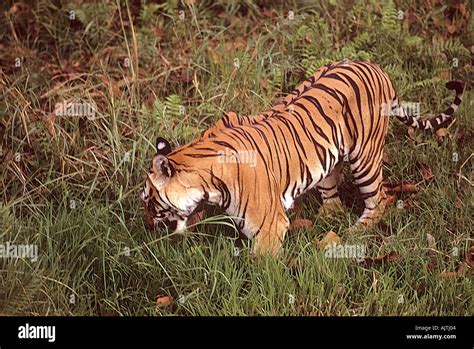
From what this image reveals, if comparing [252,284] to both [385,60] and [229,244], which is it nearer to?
[229,244]

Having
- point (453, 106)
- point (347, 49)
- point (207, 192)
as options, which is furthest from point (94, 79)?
point (453, 106)

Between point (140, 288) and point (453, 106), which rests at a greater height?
point (453, 106)

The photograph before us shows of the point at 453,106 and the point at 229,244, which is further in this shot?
the point at 453,106

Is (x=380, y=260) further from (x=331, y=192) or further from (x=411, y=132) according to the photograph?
(x=411, y=132)

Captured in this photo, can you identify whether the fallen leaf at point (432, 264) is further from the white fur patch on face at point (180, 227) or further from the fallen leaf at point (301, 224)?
the white fur patch on face at point (180, 227)

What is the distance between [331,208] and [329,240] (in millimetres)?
124

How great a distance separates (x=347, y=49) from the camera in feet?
11.6

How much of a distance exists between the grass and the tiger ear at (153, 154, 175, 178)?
12cm

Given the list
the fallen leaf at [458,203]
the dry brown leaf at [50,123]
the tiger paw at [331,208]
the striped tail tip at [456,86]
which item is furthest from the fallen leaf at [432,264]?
the dry brown leaf at [50,123]

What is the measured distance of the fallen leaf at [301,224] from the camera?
330cm

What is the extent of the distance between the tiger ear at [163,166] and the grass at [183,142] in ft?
0.39

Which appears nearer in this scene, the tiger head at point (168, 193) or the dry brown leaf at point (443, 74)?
the tiger head at point (168, 193)
